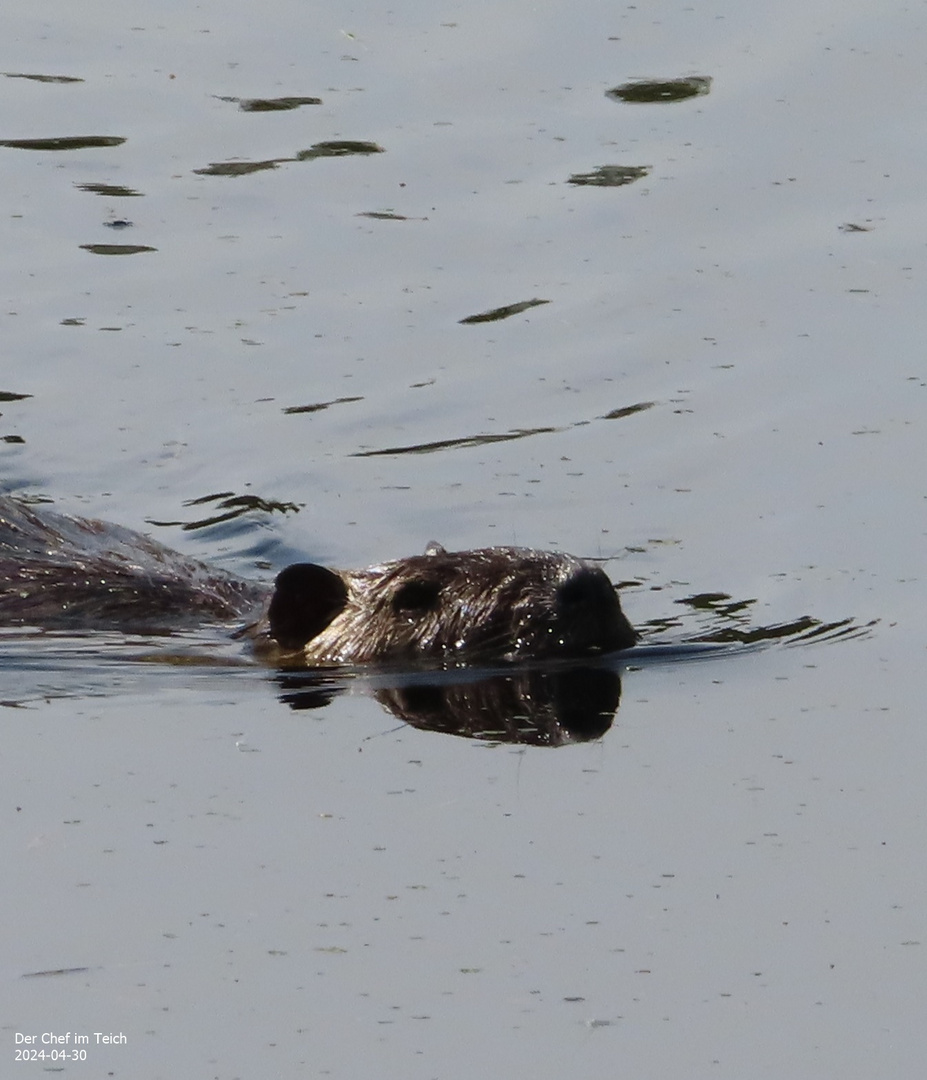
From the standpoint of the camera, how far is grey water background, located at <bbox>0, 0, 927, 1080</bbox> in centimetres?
530

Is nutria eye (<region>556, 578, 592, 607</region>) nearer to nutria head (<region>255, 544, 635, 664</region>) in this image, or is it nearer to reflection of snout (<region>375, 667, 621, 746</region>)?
nutria head (<region>255, 544, 635, 664</region>)

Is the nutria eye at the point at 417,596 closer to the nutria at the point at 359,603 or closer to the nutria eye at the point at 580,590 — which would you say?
the nutria at the point at 359,603

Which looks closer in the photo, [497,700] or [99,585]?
[497,700]

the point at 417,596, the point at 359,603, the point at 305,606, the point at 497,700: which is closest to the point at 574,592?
the point at 497,700

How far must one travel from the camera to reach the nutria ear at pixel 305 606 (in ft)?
25.5

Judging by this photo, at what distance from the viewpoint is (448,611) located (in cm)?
765

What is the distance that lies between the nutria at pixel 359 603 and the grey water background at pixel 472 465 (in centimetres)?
22

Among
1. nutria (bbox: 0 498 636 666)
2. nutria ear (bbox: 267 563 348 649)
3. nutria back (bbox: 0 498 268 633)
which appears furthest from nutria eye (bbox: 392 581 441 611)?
nutria back (bbox: 0 498 268 633)

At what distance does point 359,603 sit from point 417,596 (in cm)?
22

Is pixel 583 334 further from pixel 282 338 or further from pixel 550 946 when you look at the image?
pixel 550 946

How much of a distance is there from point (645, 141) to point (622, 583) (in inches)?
178

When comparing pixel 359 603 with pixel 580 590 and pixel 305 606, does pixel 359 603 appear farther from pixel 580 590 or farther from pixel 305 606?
pixel 580 590

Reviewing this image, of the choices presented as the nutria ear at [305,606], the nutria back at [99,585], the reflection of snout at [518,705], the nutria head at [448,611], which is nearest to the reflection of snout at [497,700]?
the reflection of snout at [518,705]

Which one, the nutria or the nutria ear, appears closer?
the nutria
